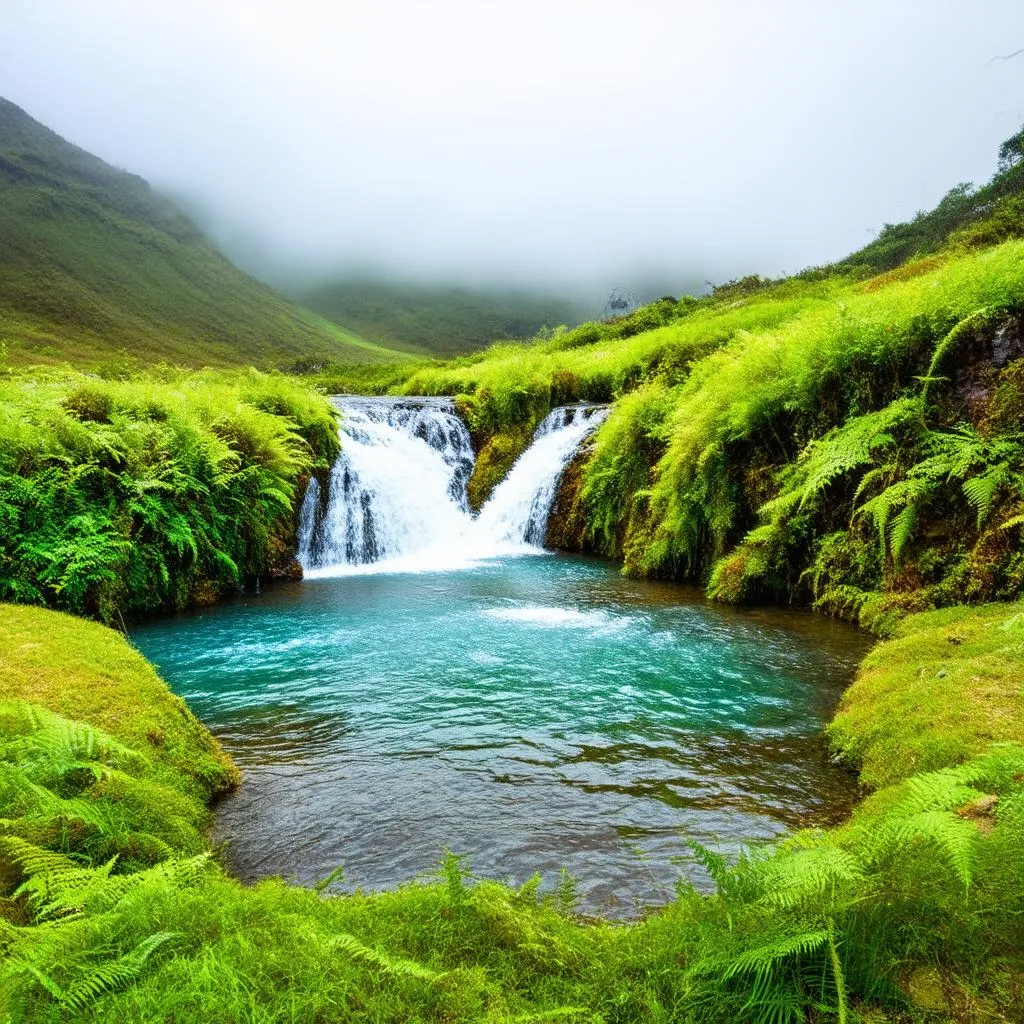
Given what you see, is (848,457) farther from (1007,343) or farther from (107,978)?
(107,978)

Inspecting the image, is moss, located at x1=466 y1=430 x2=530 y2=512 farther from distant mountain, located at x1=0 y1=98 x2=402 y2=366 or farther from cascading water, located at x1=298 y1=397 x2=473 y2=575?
distant mountain, located at x1=0 y1=98 x2=402 y2=366

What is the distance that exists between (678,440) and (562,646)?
5205 mm

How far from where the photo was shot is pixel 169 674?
26.8ft

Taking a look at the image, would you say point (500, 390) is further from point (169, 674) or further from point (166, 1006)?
point (166, 1006)

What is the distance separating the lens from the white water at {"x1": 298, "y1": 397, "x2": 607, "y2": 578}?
1667 cm

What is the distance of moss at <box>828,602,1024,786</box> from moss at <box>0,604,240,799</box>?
5.04 m

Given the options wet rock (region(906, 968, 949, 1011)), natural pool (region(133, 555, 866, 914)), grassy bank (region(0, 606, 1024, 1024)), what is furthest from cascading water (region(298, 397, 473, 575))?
wet rock (region(906, 968, 949, 1011))

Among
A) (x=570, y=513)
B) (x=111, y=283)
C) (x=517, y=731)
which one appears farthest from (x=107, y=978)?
(x=111, y=283)

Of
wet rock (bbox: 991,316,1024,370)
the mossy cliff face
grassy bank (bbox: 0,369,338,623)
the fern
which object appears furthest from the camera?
the mossy cliff face

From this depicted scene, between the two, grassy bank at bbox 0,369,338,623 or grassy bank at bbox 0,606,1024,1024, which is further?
grassy bank at bbox 0,369,338,623

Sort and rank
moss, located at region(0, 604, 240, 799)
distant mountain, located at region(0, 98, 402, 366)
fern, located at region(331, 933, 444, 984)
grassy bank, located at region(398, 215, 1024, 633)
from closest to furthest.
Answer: fern, located at region(331, 933, 444, 984) → moss, located at region(0, 604, 240, 799) → grassy bank, located at region(398, 215, 1024, 633) → distant mountain, located at region(0, 98, 402, 366)

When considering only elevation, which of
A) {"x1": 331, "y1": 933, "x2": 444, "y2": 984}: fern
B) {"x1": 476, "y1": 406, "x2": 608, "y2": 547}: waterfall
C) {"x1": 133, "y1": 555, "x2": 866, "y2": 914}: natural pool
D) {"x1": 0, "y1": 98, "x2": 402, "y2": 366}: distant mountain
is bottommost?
{"x1": 133, "y1": 555, "x2": 866, "y2": 914}: natural pool

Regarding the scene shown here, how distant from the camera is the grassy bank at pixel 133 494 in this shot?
9.26 m

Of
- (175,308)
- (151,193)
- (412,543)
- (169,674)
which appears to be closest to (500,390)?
(412,543)
